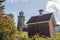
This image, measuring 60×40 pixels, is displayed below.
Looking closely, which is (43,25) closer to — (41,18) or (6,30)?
(41,18)

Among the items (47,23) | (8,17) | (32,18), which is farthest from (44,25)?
(8,17)

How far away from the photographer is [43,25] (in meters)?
49.1

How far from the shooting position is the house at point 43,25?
48938 millimetres

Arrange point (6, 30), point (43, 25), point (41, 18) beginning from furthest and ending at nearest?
1. point (41, 18)
2. point (43, 25)
3. point (6, 30)

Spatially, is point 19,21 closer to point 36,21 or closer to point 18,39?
point 36,21

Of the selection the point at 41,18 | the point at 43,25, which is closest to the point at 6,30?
the point at 43,25

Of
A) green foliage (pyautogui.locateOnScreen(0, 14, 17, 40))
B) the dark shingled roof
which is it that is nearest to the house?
the dark shingled roof

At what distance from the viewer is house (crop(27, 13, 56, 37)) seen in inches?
1927

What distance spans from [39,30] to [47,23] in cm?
282

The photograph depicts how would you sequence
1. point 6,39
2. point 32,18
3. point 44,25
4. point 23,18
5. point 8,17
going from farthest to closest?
point 23,18 → point 32,18 → point 44,25 → point 8,17 → point 6,39

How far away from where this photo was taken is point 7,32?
25.3 metres

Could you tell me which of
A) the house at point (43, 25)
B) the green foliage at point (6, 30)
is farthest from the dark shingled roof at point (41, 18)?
the green foliage at point (6, 30)

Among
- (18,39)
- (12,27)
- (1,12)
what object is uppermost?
(1,12)

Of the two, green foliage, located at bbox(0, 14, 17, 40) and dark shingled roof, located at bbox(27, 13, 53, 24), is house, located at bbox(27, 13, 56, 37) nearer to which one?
dark shingled roof, located at bbox(27, 13, 53, 24)
